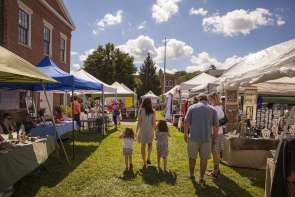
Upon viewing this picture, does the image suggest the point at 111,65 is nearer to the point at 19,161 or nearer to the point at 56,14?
the point at 56,14

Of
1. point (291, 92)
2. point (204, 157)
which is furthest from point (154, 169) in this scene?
point (291, 92)

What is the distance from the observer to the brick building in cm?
1406

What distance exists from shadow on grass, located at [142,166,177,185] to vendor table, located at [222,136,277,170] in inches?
69.5

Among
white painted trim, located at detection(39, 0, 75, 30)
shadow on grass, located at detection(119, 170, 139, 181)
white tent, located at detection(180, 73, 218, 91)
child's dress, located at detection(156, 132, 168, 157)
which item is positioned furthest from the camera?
white painted trim, located at detection(39, 0, 75, 30)

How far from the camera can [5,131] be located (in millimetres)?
8758

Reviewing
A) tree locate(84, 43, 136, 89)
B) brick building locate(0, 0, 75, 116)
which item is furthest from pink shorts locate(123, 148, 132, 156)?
tree locate(84, 43, 136, 89)

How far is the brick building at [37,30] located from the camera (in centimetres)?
1406

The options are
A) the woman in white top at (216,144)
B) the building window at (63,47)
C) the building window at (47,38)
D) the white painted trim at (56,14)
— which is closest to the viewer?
the woman in white top at (216,144)

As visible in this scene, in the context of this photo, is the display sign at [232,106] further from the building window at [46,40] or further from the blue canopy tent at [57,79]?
the building window at [46,40]

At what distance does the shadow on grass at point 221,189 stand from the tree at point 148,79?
5613 cm

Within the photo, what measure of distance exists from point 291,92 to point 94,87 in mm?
8021

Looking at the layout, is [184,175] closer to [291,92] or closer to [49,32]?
[291,92]

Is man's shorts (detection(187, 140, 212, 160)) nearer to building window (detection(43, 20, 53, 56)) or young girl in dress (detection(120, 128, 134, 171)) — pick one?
young girl in dress (detection(120, 128, 134, 171))

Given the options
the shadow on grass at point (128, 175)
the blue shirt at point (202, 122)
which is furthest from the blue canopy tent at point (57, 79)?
the blue shirt at point (202, 122)
